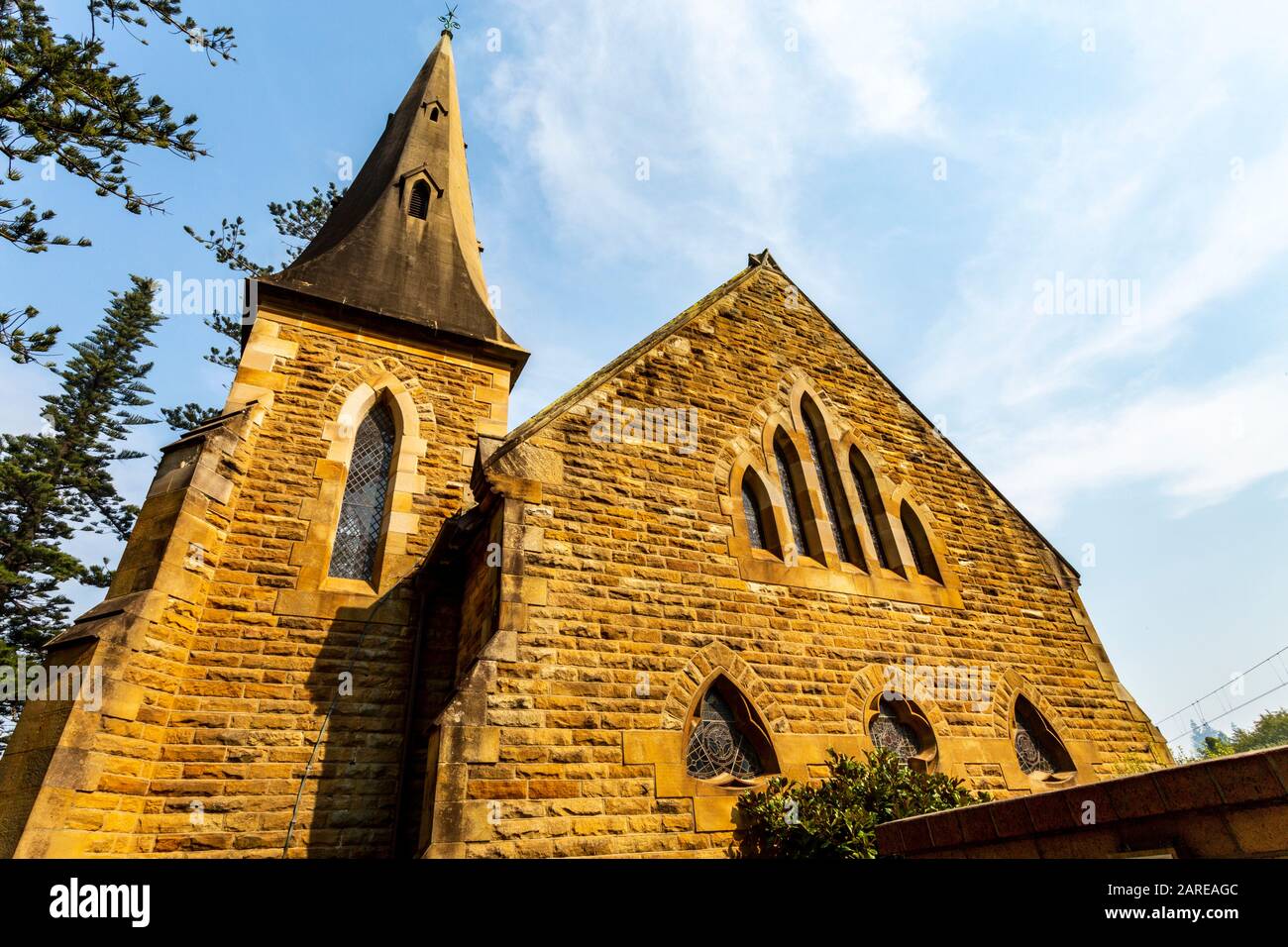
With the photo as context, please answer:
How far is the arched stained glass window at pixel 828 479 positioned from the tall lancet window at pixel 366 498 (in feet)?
19.9

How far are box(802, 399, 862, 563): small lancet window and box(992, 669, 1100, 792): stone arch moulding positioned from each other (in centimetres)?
243

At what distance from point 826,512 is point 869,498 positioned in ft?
3.40

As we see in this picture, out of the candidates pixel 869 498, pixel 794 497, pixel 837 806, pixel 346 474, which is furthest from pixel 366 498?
pixel 869 498

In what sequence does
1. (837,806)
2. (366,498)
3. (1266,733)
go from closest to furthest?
(837,806) → (366,498) → (1266,733)

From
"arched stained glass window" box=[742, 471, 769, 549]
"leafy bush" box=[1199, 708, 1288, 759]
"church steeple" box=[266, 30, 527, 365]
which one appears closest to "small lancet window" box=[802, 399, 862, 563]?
"arched stained glass window" box=[742, 471, 769, 549]

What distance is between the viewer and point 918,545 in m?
8.76

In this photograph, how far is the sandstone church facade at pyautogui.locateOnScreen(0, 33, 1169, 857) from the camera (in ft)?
17.3

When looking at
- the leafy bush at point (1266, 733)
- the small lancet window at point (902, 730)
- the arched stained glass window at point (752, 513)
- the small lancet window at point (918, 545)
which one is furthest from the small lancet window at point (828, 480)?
the leafy bush at point (1266, 733)

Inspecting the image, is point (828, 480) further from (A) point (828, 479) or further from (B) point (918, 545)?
(B) point (918, 545)

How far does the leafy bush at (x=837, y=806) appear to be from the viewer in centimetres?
527

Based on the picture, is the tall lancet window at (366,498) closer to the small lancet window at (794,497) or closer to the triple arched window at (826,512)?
the triple arched window at (826,512)
